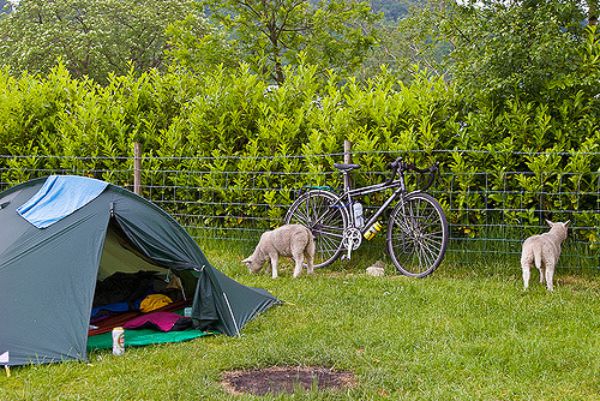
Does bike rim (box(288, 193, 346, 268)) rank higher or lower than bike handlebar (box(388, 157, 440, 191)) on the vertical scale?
lower

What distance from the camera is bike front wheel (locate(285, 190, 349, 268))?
718cm

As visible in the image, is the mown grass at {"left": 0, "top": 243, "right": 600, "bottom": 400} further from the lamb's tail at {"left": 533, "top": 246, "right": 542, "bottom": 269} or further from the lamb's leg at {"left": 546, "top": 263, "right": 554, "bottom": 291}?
the lamb's tail at {"left": 533, "top": 246, "right": 542, "bottom": 269}

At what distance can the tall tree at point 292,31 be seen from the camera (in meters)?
11.6

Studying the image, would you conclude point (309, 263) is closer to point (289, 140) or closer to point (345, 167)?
point (345, 167)

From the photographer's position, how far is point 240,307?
16.8 feet

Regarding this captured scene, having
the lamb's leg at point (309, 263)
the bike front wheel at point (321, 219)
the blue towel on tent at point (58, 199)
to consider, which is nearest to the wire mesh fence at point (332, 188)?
the bike front wheel at point (321, 219)

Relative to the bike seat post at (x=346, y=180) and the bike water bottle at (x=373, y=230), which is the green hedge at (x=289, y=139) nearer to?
the bike seat post at (x=346, y=180)

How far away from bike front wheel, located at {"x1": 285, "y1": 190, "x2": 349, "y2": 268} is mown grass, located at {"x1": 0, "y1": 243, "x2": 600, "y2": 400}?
3.64 ft

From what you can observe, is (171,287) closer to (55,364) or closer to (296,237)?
(296,237)

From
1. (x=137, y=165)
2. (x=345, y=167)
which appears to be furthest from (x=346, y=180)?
(x=137, y=165)

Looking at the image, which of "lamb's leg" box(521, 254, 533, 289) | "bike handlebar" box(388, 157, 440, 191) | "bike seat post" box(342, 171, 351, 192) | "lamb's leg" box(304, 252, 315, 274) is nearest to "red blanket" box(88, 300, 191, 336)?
"lamb's leg" box(304, 252, 315, 274)

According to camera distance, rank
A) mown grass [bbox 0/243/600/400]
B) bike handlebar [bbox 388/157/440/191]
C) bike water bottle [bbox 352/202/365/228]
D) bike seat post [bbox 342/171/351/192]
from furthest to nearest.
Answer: bike seat post [bbox 342/171/351/192] < bike water bottle [bbox 352/202/365/228] < bike handlebar [bbox 388/157/440/191] < mown grass [bbox 0/243/600/400]

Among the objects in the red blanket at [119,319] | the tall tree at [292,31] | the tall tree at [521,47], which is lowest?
the red blanket at [119,319]

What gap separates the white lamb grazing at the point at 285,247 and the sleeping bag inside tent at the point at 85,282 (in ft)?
3.50
